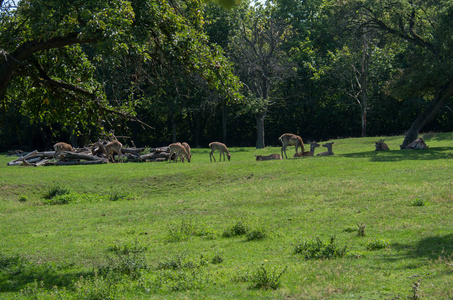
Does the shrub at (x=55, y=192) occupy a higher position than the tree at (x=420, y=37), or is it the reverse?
the tree at (x=420, y=37)

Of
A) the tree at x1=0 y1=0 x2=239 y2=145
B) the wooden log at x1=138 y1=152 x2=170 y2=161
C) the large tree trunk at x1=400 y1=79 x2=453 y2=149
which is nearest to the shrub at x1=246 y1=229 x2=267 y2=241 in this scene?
the tree at x1=0 y1=0 x2=239 y2=145

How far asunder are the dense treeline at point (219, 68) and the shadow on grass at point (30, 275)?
3380mm

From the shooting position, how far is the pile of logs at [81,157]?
2997 cm

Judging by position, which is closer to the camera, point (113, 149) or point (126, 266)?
point (126, 266)

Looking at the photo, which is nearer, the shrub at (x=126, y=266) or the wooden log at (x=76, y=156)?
the shrub at (x=126, y=266)

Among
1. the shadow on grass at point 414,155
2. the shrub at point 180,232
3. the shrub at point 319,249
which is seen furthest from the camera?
the shadow on grass at point 414,155

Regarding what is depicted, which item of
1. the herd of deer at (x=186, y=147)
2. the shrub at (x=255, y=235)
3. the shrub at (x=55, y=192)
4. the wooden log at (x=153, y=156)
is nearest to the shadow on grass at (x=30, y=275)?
the shrub at (x=255, y=235)

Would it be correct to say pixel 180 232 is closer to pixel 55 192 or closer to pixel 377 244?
pixel 377 244

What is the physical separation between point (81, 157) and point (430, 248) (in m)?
24.2

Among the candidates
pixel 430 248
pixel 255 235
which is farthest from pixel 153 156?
pixel 430 248

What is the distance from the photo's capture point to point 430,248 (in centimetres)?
955

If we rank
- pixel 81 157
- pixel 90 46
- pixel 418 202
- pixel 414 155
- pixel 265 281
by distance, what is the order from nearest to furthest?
pixel 265 281 < pixel 90 46 < pixel 418 202 < pixel 414 155 < pixel 81 157

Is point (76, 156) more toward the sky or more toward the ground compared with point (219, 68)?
more toward the ground

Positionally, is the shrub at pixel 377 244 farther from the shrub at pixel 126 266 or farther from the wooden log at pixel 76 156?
the wooden log at pixel 76 156
